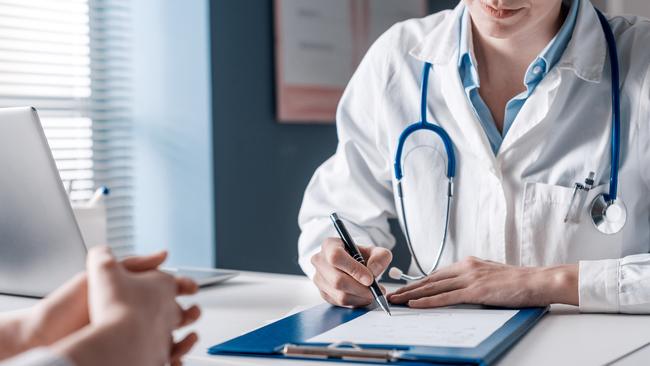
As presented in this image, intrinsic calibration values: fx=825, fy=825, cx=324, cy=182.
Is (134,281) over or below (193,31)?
below

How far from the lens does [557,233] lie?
4.86ft

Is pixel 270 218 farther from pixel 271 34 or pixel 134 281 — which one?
pixel 134 281

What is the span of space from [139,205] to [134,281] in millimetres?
2194

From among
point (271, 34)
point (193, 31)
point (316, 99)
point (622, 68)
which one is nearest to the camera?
point (622, 68)

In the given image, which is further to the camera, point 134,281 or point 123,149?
point 123,149

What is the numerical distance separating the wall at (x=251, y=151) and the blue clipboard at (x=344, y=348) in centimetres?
174

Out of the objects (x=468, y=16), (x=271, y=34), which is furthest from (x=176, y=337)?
(x=271, y=34)

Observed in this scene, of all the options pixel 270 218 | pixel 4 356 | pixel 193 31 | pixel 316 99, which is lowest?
pixel 270 218

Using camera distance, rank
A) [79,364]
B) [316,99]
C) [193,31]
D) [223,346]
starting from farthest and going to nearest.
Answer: [316,99], [193,31], [223,346], [79,364]

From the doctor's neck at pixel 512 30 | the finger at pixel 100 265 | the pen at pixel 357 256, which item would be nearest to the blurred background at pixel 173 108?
the doctor's neck at pixel 512 30

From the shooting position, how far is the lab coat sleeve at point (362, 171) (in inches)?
64.2

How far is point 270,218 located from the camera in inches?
120

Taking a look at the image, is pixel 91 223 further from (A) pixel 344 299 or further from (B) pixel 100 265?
(B) pixel 100 265

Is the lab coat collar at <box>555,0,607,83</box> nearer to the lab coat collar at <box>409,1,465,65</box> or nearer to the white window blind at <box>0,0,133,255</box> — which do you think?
the lab coat collar at <box>409,1,465,65</box>
